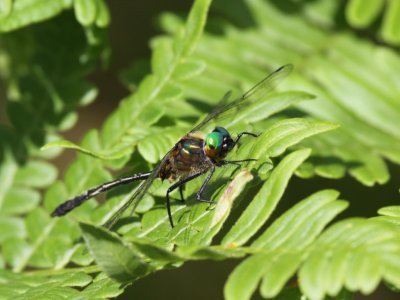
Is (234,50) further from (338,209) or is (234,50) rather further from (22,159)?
(338,209)

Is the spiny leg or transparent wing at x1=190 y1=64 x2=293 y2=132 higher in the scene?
transparent wing at x1=190 y1=64 x2=293 y2=132

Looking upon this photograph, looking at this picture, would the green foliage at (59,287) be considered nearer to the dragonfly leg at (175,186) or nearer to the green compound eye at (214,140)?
the dragonfly leg at (175,186)

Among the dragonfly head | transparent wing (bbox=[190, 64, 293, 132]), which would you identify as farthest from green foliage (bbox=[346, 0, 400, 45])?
the dragonfly head

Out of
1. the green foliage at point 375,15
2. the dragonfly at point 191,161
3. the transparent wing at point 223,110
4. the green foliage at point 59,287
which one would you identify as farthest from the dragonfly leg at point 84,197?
the green foliage at point 375,15

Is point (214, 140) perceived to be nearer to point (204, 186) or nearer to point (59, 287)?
point (204, 186)

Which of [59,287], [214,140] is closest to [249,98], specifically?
[214,140]

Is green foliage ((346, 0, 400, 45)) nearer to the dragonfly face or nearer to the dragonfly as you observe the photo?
the dragonfly
